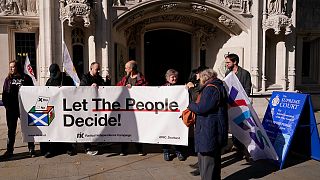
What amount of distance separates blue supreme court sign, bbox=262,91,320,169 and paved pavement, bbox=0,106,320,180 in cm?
26

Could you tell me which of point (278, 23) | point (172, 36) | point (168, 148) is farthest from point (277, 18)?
point (168, 148)

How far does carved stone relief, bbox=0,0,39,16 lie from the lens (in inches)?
401

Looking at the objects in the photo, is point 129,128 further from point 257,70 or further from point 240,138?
point 257,70

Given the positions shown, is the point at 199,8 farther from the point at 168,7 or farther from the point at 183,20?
the point at 183,20

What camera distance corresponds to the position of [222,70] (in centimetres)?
1281

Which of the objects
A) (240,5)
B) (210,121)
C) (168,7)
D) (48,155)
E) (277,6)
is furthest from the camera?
(277,6)

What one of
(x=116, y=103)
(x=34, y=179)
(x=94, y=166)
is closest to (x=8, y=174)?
(x=34, y=179)

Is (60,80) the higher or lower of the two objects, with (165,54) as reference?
lower

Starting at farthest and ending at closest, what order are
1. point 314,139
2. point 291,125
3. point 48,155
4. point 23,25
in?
point 23,25
point 48,155
point 314,139
point 291,125

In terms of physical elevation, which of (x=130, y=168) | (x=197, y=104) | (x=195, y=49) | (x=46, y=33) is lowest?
(x=130, y=168)

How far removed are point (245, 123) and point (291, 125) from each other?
2.78ft

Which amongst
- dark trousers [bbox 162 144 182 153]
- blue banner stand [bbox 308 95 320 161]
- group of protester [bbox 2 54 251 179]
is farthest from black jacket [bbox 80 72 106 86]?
blue banner stand [bbox 308 95 320 161]

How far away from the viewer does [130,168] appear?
6.02 meters

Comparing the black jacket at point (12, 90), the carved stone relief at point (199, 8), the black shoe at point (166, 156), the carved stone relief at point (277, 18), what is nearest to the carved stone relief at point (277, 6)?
the carved stone relief at point (277, 18)
